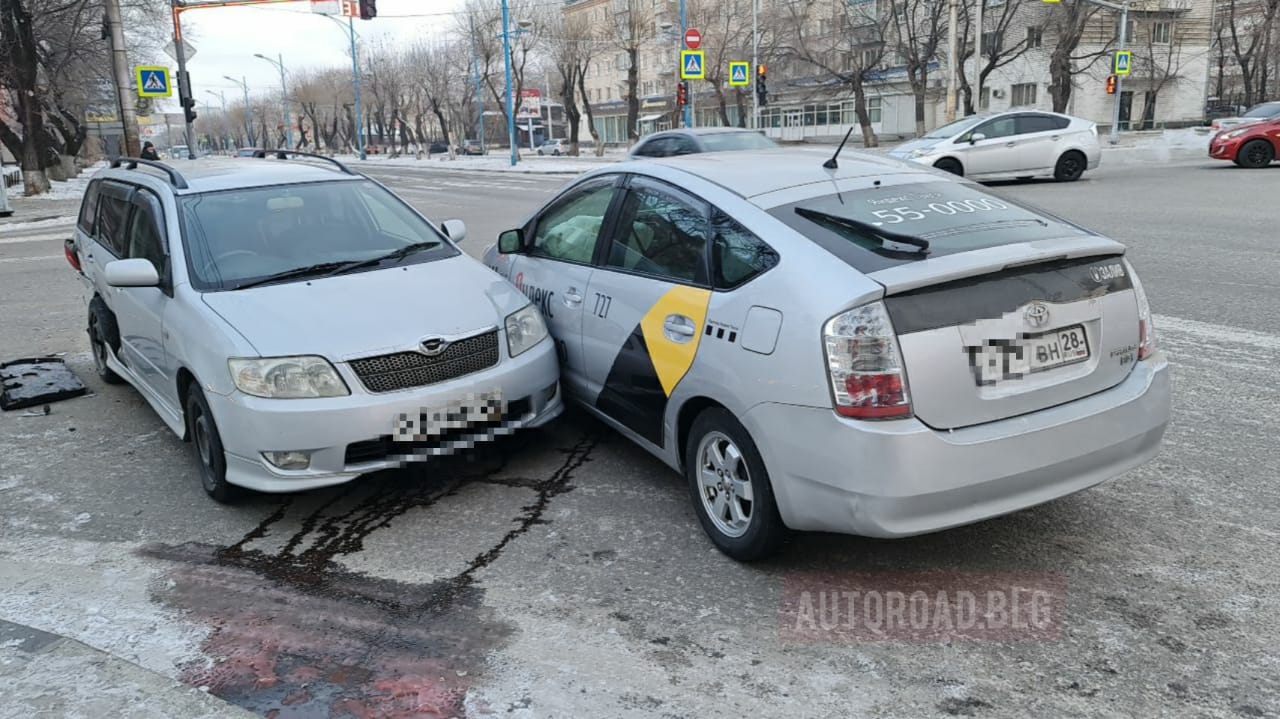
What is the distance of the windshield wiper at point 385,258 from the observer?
5.00 meters

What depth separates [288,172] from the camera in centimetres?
590

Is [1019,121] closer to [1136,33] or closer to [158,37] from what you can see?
[158,37]

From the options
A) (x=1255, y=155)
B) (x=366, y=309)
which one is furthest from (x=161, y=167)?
(x=1255, y=155)

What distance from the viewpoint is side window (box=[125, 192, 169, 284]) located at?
16.8ft

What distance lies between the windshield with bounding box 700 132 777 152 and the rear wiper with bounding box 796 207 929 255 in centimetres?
1209

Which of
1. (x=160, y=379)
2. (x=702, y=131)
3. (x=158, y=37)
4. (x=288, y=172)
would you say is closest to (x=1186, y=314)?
(x=288, y=172)

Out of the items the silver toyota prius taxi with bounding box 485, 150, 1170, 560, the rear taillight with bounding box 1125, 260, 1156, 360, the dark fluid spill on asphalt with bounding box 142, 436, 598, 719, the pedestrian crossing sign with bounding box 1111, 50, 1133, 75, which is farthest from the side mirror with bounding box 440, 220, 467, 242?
the pedestrian crossing sign with bounding box 1111, 50, 1133, 75

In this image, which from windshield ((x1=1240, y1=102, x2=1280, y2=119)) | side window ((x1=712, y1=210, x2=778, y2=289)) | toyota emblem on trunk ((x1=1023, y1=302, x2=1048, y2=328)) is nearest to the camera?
toyota emblem on trunk ((x1=1023, y1=302, x2=1048, y2=328))

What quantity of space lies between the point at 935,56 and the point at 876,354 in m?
47.6

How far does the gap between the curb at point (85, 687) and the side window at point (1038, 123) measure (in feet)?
66.1

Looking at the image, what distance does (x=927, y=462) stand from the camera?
309 centimetres

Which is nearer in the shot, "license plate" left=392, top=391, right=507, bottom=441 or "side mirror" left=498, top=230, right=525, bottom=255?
"license plate" left=392, top=391, right=507, bottom=441

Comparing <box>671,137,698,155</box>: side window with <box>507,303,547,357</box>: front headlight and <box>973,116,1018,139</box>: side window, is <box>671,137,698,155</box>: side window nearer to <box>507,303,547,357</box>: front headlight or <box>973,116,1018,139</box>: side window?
<box>973,116,1018,139</box>: side window

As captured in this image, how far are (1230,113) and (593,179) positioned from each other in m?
64.8
